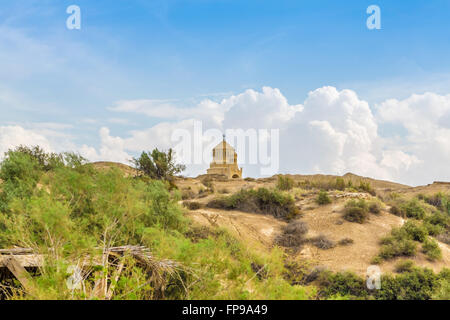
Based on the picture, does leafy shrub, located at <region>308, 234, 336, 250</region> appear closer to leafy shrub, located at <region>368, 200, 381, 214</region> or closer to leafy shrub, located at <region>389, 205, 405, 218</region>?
leafy shrub, located at <region>368, 200, 381, 214</region>

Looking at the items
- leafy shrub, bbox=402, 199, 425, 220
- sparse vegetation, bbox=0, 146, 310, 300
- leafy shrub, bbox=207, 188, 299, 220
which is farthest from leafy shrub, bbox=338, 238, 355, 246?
sparse vegetation, bbox=0, 146, 310, 300

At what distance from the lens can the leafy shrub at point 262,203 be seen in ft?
71.3

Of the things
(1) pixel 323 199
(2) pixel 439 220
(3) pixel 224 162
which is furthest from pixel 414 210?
(3) pixel 224 162

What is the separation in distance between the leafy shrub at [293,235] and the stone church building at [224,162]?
32861 millimetres

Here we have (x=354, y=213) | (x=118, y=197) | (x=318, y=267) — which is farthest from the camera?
(x=354, y=213)

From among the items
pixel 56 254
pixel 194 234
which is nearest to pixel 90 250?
pixel 56 254

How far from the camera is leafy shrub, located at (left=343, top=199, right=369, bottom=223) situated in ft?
63.3

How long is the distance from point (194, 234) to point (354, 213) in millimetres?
9338

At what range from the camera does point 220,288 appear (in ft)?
20.0

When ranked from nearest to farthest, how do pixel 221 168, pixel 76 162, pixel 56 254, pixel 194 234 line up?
1. pixel 56 254
2. pixel 76 162
3. pixel 194 234
4. pixel 221 168

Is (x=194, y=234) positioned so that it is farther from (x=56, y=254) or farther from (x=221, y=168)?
(x=221, y=168)

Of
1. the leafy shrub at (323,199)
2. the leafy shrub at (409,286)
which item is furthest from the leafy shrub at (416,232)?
the leafy shrub at (323,199)

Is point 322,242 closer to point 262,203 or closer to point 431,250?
point 431,250

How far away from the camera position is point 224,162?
2093 inches
